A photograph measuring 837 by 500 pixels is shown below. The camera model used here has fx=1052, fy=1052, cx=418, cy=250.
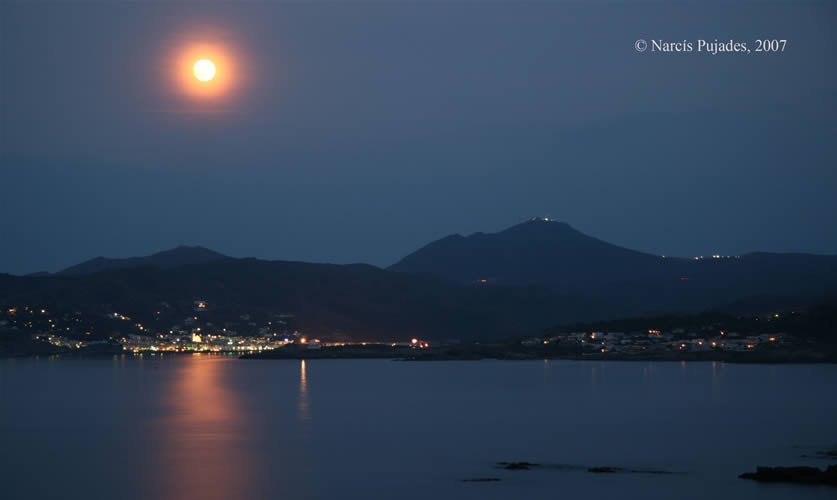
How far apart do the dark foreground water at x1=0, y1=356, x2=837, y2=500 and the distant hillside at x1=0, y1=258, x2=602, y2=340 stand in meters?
75.2

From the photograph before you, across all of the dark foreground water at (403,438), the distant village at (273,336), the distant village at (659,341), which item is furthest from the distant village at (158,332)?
the dark foreground water at (403,438)

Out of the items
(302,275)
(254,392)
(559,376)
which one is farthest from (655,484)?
(302,275)

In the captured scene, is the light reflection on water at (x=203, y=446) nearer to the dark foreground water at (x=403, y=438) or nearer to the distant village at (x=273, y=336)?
the dark foreground water at (x=403, y=438)

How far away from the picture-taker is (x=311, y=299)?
519ft

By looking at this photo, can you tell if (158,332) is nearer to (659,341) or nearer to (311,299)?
(311,299)

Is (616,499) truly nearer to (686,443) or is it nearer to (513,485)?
(513,485)

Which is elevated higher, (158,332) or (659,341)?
(158,332)

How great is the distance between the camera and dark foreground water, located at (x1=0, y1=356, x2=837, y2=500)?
2650 centimetres

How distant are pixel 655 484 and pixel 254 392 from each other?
126 ft

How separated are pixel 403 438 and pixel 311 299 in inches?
4814

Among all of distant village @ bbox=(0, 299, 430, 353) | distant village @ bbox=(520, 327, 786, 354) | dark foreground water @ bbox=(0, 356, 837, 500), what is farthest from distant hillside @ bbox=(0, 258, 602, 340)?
dark foreground water @ bbox=(0, 356, 837, 500)

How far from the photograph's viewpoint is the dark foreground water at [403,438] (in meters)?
26.5

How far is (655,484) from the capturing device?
25969mm

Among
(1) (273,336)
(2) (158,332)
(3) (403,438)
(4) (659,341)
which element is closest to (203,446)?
(3) (403,438)
